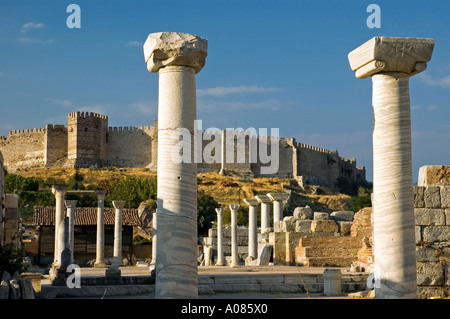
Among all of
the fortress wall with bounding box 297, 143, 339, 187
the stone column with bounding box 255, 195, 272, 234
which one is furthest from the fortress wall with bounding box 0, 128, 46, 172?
the stone column with bounding box 255, 195, 272, 234

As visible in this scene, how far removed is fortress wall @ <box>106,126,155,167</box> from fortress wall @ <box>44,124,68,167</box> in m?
5.82

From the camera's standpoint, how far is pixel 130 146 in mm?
87188

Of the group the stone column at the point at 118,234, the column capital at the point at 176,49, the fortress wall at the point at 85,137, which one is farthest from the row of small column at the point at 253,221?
the fortress wall at the point at 85,137

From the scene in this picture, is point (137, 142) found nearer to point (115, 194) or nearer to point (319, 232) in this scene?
point (115, 194)

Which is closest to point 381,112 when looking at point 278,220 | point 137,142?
point 278,220

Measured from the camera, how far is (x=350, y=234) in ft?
76.3

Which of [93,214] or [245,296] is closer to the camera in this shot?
[245,296]

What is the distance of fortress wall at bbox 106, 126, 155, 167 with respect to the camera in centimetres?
8650

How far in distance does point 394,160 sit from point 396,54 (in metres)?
1.53

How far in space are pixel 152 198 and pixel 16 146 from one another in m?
34.3

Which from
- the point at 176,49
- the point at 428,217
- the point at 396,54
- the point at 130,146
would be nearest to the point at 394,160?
the point at 396,54

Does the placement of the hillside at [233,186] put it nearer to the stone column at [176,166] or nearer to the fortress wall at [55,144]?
the fortress wall at [55,144]

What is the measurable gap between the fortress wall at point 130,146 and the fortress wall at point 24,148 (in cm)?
900

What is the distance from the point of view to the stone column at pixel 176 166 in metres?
9.05
